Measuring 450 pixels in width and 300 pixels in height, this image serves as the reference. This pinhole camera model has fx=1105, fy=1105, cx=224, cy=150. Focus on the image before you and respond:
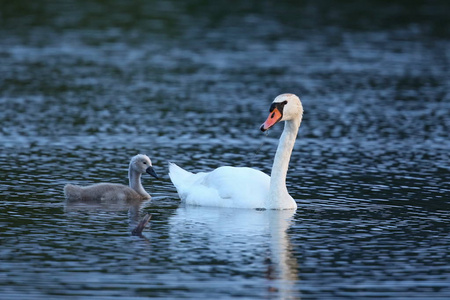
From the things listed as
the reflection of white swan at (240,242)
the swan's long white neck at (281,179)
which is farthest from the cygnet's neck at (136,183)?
the swan's long white neck at (281,179)

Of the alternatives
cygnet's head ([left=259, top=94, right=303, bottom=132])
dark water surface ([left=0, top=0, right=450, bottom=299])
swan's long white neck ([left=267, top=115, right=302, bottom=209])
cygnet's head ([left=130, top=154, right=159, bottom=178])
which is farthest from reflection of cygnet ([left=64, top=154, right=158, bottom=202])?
cygnet's head ([left=259, top=94, right=303, bottom=132])

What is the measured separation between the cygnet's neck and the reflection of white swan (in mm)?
995

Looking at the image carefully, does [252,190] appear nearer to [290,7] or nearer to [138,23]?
[138,23]

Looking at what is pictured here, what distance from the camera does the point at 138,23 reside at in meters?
44.3

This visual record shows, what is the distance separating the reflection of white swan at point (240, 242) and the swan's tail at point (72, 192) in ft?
4.90

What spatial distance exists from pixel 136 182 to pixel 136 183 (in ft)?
0.07

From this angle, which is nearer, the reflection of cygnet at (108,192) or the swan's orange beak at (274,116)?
the swan's orange beak at (274,116)

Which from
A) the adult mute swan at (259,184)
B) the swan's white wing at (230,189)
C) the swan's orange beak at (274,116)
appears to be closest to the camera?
the swan's orange beak at (274,116)

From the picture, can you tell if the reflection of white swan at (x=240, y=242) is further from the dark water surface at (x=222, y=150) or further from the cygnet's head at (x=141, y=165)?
the cygnet's head at (x=141, y=165)

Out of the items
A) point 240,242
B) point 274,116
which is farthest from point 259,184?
point 240,242

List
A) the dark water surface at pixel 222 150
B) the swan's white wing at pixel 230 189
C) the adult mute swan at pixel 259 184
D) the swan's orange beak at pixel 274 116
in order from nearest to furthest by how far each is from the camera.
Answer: the dark water surface at pixel 222 150 < the swan's orange beak at pixel 274 116 < the adult mute swan at pixel 259 184 < the swan's white wing at pixel 230 189

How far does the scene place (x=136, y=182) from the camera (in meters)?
16.6

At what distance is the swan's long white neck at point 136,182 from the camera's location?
16438mm

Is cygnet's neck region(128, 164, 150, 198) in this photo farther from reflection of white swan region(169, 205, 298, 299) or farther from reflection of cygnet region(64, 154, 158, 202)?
reflection of white swan region(169, 205, 298, 299)
